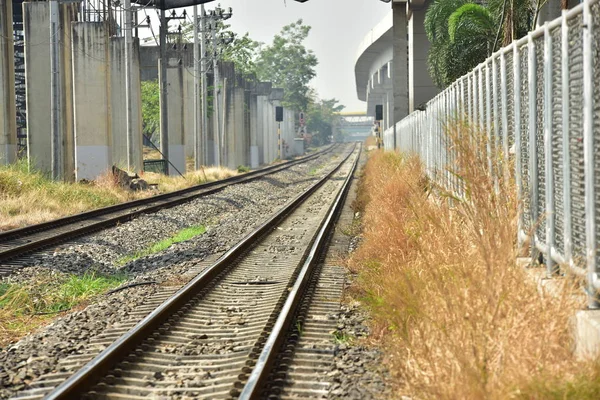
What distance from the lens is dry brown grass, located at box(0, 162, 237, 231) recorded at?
2103cm

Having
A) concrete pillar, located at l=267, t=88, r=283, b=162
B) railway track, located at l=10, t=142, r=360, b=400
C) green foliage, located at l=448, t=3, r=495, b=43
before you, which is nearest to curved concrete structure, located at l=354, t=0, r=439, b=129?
green foliage, located at l=448, t=3, r=495, b=43

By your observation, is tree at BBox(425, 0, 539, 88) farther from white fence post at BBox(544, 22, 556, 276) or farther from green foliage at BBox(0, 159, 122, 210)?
white fence post at BBox(544, 22, 556, 276)

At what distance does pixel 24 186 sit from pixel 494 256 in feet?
65.8

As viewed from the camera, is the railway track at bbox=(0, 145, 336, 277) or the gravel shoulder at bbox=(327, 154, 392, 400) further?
the railway track at bbox=(0, 145, 336, 277)

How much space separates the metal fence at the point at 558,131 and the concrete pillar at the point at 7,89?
901 inches

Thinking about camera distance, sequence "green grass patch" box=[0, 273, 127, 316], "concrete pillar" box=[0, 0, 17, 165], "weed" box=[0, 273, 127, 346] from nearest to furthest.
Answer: "weed" box=[0, 273, 127, 346] < "green grass patch" box=[0, 273, 127, 316] < "concrete pillar" box=[0, 0, 17, 165]

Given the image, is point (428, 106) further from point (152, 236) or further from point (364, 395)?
point (364, 395)

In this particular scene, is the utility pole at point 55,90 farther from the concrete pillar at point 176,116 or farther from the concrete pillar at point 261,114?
the concrete pillar at point 261,114

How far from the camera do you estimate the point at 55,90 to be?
2509 centimetres

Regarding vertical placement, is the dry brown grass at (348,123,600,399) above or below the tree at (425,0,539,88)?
below

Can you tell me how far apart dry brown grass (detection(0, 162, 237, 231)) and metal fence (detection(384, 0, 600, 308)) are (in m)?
13.2

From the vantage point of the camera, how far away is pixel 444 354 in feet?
17.5

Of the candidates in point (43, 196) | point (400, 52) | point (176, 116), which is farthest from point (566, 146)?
point (400, 52)

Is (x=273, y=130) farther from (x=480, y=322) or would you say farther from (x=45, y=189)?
(x=480, y=322)
